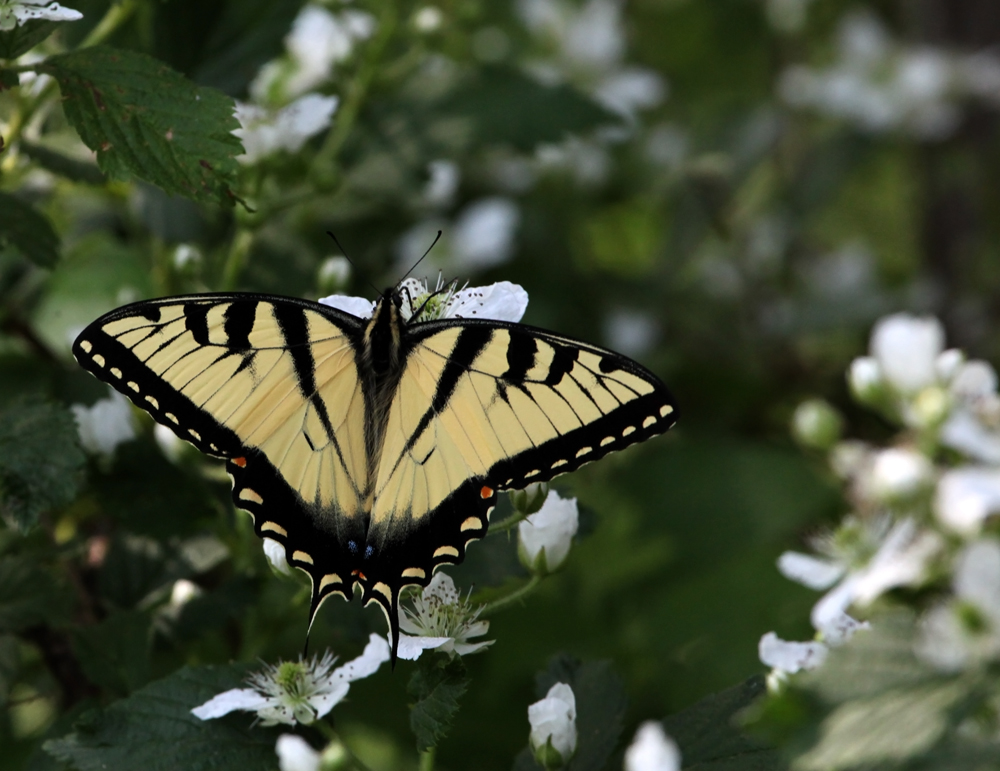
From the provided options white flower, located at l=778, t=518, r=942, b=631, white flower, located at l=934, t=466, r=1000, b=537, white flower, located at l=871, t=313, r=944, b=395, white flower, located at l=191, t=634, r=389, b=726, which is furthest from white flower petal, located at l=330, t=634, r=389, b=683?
white flower, located at l=871, t=313, r=944, b=395

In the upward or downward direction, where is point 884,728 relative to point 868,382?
upward

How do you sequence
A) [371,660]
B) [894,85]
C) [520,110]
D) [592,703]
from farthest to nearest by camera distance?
[894,85]
[520,110]
[592,703]
[371,660]

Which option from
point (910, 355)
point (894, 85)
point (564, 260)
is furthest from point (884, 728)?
point (894, 85)

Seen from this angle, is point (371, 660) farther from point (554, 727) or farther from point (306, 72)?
point (306, 72)

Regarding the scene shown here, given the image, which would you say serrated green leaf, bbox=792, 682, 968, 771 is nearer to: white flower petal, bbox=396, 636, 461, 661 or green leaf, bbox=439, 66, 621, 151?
white flower petal, bbox=396, 636, 461, 661

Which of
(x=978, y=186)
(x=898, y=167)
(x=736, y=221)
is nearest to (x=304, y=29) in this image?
(x=736, y=221)

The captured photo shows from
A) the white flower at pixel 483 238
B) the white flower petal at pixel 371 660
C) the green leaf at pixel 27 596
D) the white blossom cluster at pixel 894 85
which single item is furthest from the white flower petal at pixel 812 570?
the white blossom cluster at pixel 894 85
